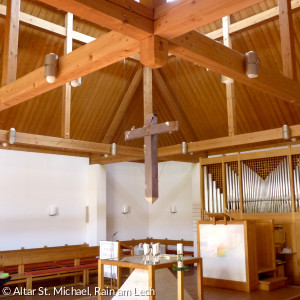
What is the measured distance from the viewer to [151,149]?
406cm

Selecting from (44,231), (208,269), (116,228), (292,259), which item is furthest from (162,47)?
(116,228)

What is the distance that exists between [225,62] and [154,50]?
4.31 feet

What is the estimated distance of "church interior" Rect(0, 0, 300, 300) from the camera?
4.29 meters

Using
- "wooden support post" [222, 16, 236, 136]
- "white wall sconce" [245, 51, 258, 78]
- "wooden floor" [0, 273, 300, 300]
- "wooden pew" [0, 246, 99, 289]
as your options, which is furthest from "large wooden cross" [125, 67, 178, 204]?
"wooden pew" [0, 246, 99, 289]

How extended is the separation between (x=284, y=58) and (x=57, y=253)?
6.31 meters

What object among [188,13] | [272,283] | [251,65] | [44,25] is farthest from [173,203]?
[188,13]

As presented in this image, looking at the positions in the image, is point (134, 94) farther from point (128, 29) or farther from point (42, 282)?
point (128, 29)

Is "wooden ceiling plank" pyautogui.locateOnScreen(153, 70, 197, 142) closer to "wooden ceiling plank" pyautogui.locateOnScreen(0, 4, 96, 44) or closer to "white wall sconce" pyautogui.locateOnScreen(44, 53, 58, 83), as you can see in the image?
"wooden ceiling plank" pyautogui.locateOnScreen(0, 4, 96, 44)

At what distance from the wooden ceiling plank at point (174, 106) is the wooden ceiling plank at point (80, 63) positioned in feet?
18.1

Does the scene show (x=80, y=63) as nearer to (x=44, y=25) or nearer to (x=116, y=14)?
(x=116, y=14)

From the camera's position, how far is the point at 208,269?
783 cm

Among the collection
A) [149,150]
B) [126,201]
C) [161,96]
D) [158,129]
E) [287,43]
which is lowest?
[126,201]

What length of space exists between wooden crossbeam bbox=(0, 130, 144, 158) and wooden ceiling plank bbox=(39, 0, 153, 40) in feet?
15.8

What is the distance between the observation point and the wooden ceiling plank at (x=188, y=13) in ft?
10.0
